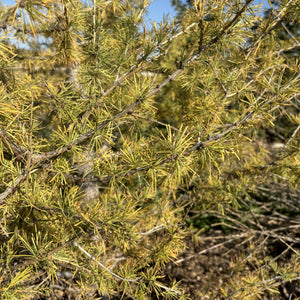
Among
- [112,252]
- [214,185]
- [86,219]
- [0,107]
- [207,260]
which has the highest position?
[0,107]

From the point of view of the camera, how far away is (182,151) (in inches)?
27.5

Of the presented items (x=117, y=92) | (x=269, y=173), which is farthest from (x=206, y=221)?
(x=117, y=92)

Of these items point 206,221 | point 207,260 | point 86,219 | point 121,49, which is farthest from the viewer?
point 206,221

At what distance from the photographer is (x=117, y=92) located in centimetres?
108

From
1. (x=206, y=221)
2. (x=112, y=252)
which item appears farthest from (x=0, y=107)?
(x=206, y=221)

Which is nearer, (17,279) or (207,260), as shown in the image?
(17,279)

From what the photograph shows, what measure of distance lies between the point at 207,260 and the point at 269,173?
1110mm

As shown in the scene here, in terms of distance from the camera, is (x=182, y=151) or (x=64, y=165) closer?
(x=182, y=151)

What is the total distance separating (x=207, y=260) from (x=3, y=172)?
1.77 meters

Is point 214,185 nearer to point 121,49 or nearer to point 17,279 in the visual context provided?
point 121,49

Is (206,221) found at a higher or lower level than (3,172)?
lower

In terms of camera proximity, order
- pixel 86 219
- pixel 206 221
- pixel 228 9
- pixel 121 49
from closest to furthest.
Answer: pixel 86 219
pixel 228 9
pixel 121 49
pixel 206 221

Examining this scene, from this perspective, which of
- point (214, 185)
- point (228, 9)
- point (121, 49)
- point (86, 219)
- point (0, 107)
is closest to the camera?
point (0, 107)

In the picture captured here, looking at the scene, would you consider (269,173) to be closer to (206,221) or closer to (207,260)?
(207,260)
